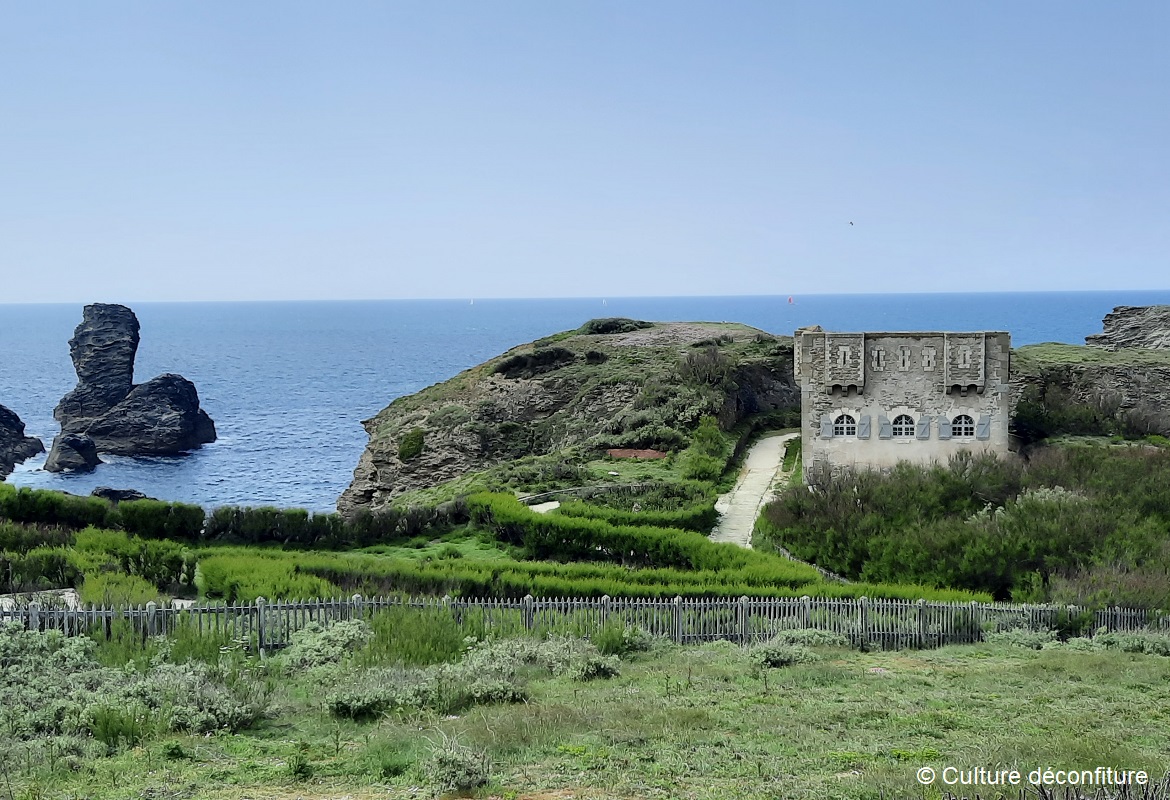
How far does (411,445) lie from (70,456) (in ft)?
147

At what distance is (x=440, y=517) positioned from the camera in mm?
31047

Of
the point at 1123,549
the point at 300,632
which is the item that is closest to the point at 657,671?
the point at 300,632

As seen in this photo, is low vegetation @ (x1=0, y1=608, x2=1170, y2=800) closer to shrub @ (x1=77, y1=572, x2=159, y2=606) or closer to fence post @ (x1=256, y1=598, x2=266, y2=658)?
fence post @ (x1=256, y1=598, x2=266, y2=658)

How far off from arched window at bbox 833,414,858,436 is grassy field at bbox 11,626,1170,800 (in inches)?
647

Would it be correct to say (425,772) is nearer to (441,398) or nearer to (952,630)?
(952,630)

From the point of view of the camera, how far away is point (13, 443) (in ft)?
275

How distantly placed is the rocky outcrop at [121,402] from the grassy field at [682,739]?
81541 mm

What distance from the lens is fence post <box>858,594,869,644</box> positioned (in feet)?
62.7

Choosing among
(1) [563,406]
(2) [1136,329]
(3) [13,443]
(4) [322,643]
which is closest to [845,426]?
(4) [322,643]

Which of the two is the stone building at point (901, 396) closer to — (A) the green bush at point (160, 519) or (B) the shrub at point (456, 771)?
(A) the green bush at point (160, 519)

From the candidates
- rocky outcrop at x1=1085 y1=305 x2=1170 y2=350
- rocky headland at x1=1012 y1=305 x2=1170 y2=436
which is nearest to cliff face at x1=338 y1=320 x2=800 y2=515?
rocky headland at x1=1012 y1=305 x2=1170 y2=436

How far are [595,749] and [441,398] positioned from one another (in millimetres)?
43242

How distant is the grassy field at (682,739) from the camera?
34.0ft

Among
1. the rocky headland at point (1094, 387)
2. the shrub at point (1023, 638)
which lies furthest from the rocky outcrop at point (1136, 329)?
the shrub at point (1023, 638)
